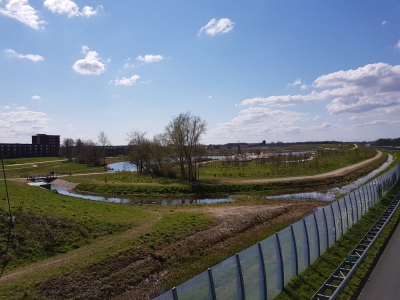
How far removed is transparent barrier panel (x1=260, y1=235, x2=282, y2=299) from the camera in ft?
28.6

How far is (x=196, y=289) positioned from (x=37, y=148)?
171 m

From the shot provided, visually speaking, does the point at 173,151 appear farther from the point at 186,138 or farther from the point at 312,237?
the point at 312,237

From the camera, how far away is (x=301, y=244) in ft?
35.6

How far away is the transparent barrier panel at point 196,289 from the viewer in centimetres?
598

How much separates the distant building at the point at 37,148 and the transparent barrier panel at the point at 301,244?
154m

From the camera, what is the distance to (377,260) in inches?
472

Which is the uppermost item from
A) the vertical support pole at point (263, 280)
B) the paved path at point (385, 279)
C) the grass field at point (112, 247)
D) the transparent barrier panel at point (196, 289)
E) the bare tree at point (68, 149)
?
the bare tree at point (68, 149)

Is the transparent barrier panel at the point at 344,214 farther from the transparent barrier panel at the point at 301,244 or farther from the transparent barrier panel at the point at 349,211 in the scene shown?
the transparent barrier panel at the point at 301,244

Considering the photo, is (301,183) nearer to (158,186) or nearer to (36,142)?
(158,186)

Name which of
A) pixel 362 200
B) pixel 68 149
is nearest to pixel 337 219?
pixel 362 200

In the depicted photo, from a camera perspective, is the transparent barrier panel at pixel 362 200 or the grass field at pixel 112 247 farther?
the transparent barrier panel at pixel 362 200

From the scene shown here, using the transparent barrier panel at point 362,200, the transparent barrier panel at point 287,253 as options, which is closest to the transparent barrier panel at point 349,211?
the transparent barrier panel at point 362,200

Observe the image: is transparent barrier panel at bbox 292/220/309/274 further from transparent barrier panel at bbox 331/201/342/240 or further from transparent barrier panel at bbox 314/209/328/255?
transparent barrier panel at bbox 331/201/342/240

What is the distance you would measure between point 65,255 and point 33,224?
370 cm
